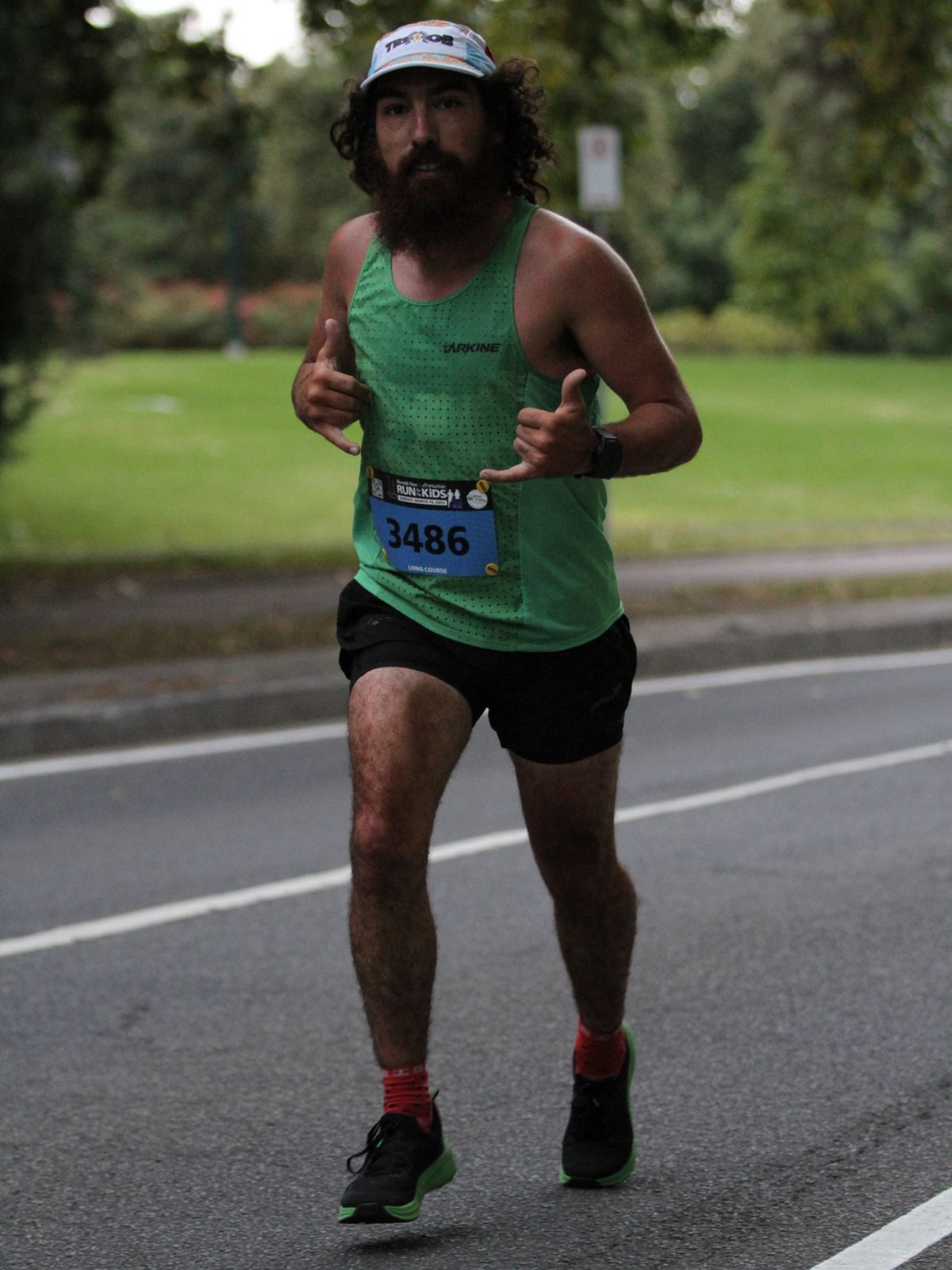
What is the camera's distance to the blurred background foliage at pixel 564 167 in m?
15.0

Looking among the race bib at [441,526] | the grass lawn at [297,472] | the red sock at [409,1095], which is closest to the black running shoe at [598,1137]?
the red sock at [409,1095]

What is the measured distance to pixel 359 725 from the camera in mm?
3641

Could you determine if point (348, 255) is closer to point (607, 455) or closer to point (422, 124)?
point (422, 124)

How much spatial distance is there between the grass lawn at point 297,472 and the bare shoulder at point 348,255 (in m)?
12.7

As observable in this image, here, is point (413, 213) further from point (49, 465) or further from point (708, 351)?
point (708, 351)

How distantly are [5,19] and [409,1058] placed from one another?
1353 centimetres

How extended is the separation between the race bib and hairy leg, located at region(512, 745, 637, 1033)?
1.26 ft

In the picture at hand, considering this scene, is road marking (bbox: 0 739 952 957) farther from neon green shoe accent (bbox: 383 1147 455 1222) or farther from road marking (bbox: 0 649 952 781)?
neon green shoe accent (bbox: 383 1147 455 1222)

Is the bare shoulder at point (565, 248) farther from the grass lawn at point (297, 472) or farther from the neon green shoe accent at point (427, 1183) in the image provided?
the grass lawn at point (297, 472)

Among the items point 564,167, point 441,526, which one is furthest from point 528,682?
point 564,167

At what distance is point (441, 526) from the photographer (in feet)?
12.1

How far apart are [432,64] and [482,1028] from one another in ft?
8.05

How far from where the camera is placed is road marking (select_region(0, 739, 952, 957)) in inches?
233

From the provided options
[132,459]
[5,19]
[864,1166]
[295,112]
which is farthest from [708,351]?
[864,1166]
